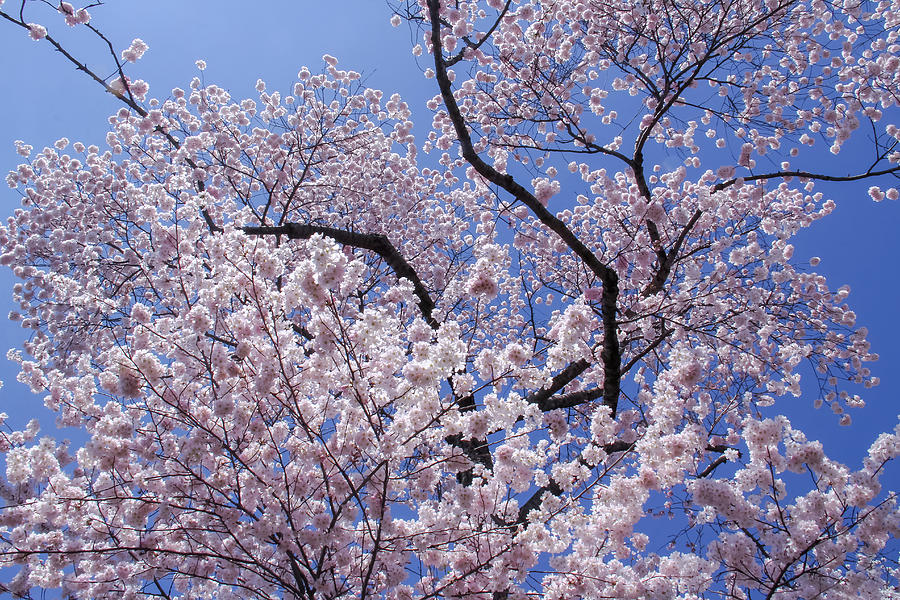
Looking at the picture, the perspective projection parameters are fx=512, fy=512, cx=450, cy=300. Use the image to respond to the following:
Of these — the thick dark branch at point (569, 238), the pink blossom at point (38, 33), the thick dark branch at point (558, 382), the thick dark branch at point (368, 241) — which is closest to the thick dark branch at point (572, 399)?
the thick dark branch at point (558, 382)

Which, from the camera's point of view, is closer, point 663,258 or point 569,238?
point 569,238

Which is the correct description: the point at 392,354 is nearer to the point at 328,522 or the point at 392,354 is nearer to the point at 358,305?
the point at 328,522

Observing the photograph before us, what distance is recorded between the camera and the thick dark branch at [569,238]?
4.88 m

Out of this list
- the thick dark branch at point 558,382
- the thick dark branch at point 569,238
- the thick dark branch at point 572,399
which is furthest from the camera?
the thick dark branch at point 572,399

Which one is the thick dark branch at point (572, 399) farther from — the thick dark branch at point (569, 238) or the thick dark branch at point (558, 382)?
the thick dark branch at point (569, 238)

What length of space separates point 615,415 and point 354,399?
3685 mm

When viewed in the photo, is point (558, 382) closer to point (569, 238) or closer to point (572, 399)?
point (572, 399)

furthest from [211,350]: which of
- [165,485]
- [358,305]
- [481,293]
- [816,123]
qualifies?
[816,123]

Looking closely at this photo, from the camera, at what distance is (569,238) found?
511cm

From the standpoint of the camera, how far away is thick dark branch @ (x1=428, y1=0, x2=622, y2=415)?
4.88m

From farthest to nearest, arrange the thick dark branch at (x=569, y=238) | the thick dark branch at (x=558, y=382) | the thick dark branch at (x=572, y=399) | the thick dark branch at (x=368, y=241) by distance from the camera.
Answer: the thick dark branch at (x=368, y=241)
the thick dark branch at (x=572, y=399)
the thick dark branch at (x=558, y=382)
the thick dark branch at (x=569, y=238)

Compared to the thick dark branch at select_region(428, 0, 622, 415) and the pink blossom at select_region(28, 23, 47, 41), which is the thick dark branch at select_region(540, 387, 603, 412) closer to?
the thick dark branch at select_region(428, 0, 622, 415)

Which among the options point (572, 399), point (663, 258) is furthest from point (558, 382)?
point (663, 258)

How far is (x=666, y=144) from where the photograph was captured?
344 inches
